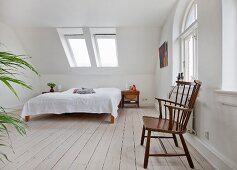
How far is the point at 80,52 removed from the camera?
19.7 feet

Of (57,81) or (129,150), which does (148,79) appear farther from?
(129,150)

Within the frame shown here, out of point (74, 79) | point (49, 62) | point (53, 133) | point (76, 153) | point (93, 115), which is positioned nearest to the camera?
point (76, 153)

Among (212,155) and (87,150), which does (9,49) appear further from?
(212,155)

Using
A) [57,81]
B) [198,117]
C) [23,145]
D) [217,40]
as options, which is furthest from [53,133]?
[57,81]

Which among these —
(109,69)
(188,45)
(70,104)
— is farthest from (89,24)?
(188,45)

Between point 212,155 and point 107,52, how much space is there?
463cm

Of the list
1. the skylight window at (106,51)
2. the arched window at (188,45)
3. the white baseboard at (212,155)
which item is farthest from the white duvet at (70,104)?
the skylight window at (106,51)

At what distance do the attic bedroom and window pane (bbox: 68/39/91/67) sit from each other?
32mm

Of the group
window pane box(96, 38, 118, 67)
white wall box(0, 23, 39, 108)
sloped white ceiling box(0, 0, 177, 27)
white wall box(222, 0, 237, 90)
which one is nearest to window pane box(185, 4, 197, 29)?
sloped white ceiling box(0, 0, 177, 27)

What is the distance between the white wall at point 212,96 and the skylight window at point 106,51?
3608 millimetres

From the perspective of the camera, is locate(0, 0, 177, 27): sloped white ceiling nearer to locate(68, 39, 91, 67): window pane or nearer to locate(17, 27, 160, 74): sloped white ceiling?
locate(17, 27, 160, 74): sloped white ceiling

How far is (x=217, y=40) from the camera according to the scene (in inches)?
70.9

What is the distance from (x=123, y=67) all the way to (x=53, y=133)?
3.44 meters

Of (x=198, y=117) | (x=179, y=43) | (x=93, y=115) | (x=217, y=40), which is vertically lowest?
(x=93, y=115)
